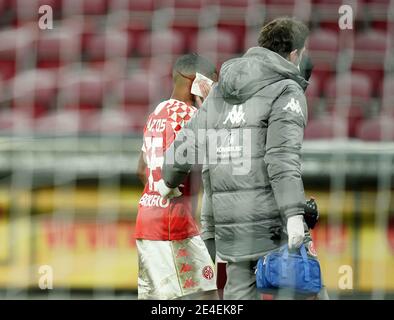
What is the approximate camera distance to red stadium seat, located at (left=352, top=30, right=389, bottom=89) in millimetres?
4969

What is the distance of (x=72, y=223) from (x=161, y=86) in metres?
0.93

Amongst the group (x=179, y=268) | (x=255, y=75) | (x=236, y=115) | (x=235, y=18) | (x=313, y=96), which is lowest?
(x=179, y=268)

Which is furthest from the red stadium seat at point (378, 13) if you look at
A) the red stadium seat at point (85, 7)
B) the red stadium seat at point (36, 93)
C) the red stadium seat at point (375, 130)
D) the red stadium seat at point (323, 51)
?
the red stadium seat at point (36, 93)

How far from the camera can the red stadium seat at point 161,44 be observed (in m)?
4.86

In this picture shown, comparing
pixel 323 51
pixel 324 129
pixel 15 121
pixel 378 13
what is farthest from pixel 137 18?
pixel 378 13

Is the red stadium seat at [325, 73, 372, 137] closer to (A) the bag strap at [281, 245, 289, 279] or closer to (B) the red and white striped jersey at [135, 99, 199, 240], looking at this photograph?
(B) the red and white striped jersey at [135, 99, 199, 240]

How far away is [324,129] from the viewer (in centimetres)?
454

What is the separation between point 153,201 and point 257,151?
2.23ft

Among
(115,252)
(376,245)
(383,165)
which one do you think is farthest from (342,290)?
(115,252)

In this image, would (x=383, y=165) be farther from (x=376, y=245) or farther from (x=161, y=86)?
(x=161, y=86)

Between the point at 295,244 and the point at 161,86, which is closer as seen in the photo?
the point at 295,244

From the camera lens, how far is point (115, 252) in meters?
4.20

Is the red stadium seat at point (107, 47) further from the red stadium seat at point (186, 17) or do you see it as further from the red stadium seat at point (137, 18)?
the red stadium seat at point (186, 17)

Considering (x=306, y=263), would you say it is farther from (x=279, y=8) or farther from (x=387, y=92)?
(x=279, y=8)
